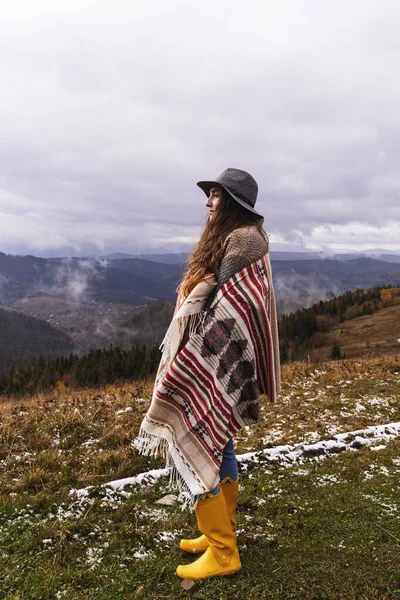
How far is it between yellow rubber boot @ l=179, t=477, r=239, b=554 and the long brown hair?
1725mm

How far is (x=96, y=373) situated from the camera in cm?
5778

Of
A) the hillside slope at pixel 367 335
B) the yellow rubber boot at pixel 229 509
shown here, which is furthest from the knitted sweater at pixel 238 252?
the hillside slope at pixel 367 335

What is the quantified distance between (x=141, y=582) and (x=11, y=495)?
2161 millimetres

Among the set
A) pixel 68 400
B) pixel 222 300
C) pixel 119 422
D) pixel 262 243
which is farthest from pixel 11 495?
pixel 68 400

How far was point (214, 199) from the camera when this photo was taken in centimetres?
317

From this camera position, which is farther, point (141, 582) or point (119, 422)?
point (119, 422)

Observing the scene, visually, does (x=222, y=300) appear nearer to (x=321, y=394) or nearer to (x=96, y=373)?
(x=321, y=394)

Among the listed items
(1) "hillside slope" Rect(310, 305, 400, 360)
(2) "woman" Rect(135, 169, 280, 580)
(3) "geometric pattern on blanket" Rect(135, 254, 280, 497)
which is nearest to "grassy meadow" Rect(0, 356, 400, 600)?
(2) "woman" Rect(135, 169, 280, 580)

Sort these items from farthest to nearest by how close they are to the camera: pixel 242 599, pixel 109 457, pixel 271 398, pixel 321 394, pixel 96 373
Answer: pixel 96 373
pixel 321 394
pixel 109 457
pixel 271 398
pixel 242 599

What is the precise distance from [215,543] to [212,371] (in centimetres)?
149

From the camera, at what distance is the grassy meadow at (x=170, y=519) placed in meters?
3.01

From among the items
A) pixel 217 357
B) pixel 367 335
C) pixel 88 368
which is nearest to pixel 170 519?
pixel 217 357

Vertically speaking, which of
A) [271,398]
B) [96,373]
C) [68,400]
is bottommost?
[96,373]

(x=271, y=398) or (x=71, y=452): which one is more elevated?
(x=271, y=398)
